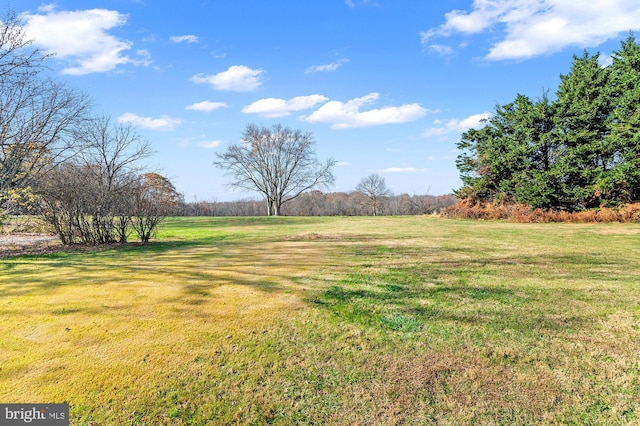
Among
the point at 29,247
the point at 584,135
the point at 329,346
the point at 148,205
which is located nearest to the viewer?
the point at 329,346

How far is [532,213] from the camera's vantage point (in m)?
17.8

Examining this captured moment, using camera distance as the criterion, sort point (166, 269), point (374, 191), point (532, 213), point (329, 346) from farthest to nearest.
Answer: point (374, 191) < point (532, 213) < point (166, 269) < point (329, 346)

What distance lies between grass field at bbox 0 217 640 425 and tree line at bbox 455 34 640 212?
1447 cm

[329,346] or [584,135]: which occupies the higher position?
[584,135]

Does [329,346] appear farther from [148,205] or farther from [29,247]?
[29,247]

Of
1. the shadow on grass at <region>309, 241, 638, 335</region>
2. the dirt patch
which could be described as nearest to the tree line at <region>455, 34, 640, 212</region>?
the shadow on grass at <region>309, 241, 638, 335</region>

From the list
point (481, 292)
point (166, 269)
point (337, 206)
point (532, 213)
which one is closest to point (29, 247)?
point (166, 269)

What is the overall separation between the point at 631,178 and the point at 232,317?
19.2 meters

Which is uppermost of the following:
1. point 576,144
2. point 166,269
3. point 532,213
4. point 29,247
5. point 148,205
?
point 576,144

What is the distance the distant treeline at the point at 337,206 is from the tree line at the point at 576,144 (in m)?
20.0

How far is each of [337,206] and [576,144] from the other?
2716 centimetres

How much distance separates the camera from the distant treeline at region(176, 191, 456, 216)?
41844mm

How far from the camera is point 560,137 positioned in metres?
18.5

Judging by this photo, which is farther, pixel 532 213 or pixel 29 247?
pixel 532 213
